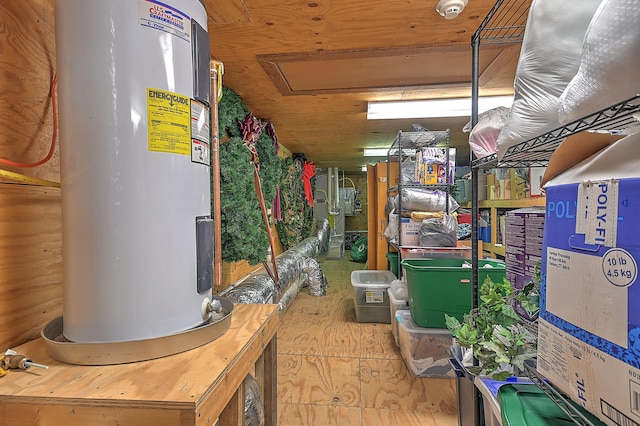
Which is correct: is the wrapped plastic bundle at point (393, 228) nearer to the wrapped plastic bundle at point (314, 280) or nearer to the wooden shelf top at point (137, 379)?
the wrapped plastic bundle at point (314, 280)

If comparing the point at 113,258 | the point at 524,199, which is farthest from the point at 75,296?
the point at 524,199

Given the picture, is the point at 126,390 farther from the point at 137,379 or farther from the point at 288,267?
the point at 288,267

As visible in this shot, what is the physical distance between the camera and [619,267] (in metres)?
0.46

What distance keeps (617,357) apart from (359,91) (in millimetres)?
2229

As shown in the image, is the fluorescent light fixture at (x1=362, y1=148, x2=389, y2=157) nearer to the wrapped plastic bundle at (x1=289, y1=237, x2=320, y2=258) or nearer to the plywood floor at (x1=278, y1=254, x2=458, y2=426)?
the wrapped plastic bundle at (x1=289, y1=237, x2=320, y2=258)

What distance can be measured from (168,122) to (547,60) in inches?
33.3

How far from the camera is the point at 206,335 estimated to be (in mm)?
818

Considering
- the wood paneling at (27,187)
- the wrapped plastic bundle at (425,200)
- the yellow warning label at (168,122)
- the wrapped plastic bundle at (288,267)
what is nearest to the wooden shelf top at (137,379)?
the wood paneling at (27,187)

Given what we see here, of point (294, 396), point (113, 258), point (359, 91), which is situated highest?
point (359, 91)

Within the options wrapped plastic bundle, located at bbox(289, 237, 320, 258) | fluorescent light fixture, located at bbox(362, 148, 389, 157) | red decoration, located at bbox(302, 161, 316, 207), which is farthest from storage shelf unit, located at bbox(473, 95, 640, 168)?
red decoration, located at bbox(302, 161, 316, 207)

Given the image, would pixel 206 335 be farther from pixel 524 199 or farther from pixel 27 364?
pixel 524 199

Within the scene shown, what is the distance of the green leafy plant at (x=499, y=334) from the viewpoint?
78cm

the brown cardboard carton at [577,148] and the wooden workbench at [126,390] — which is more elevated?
the brown cardboard carton at [577,148]

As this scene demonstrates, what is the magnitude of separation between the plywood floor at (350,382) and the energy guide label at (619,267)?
66.1 inches
